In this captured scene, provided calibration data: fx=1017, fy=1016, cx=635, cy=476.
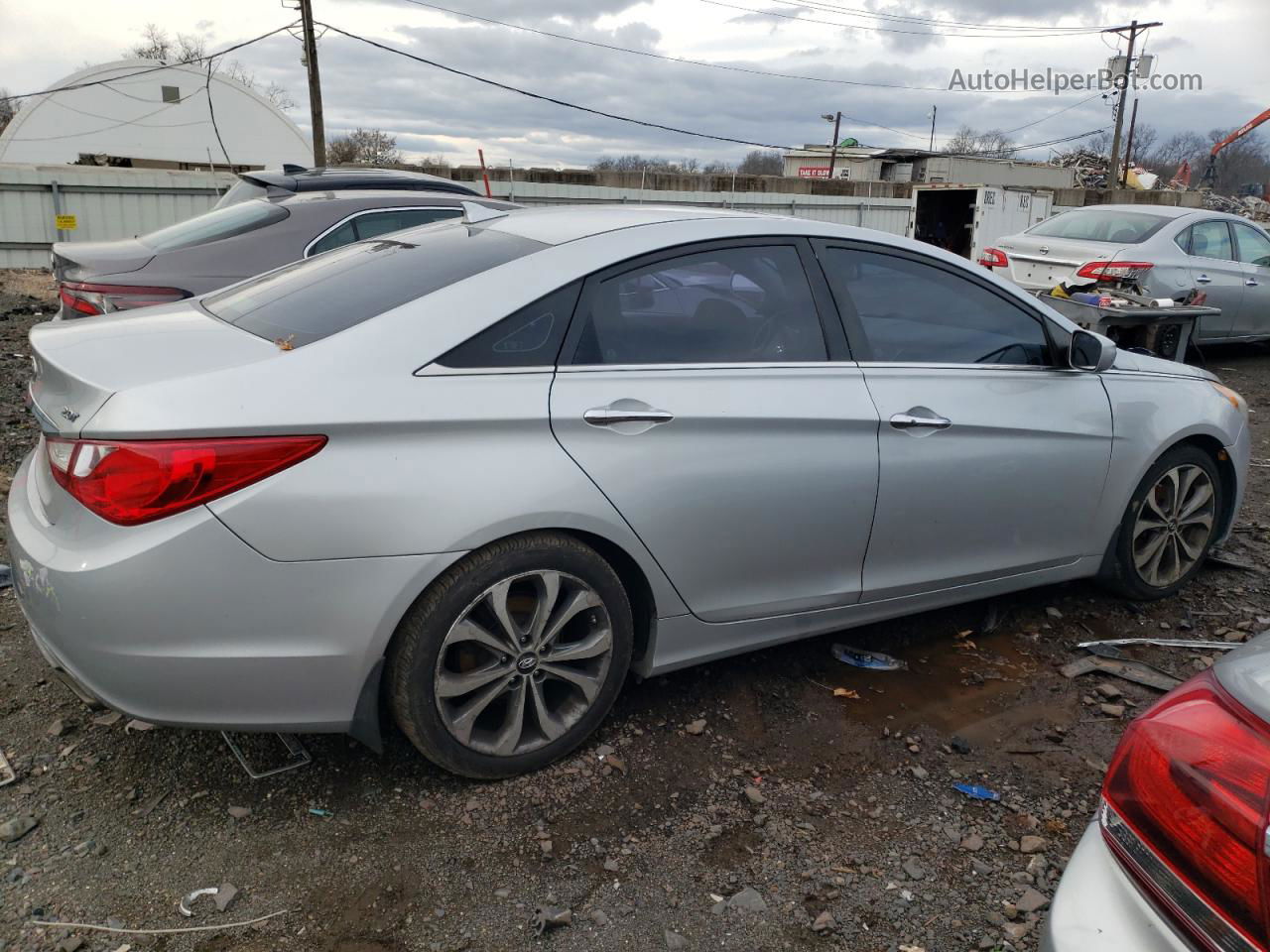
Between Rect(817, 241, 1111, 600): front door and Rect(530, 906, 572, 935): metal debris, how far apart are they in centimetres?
154

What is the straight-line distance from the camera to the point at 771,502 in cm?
312

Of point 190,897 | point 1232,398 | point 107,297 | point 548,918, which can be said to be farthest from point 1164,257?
point 190,897

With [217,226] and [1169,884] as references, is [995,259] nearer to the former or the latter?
[217,226]

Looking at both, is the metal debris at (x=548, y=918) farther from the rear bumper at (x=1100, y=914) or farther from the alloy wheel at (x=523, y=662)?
the rear bumper at (x=1100, y=914)

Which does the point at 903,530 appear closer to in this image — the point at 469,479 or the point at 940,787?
the point at 940,787

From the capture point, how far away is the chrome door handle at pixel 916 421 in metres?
3.36

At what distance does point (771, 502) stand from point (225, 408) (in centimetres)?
158

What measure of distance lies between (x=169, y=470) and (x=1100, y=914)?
2.08 metres

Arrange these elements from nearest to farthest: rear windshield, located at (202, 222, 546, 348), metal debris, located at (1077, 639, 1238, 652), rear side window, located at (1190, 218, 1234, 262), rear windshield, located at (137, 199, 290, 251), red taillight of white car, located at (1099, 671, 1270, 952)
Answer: red taillight of white car, located at (1099, 671, 1270, 952), rear windshield, located at (202, 222, 546, 348), metal debris, located at (1077, 639, 1238, 652), rear windshield, located at (137, 199, 290, 251), rear side window, located at (1190, 218, 1234, 262)

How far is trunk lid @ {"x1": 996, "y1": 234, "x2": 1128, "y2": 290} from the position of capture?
9.96 m

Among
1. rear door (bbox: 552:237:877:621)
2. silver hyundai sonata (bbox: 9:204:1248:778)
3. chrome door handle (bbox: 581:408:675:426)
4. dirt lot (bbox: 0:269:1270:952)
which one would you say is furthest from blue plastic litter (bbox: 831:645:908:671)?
chrome door handle (bbox: 581:408:675:426)

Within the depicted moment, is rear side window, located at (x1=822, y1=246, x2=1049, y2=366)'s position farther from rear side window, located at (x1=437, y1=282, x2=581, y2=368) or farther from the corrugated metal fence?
the corrugated metal fence

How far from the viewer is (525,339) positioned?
2834 millimetres

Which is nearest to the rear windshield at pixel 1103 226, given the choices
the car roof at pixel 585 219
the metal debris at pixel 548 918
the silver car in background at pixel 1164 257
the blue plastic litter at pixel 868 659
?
the silver car in background at pixel 1164 257
